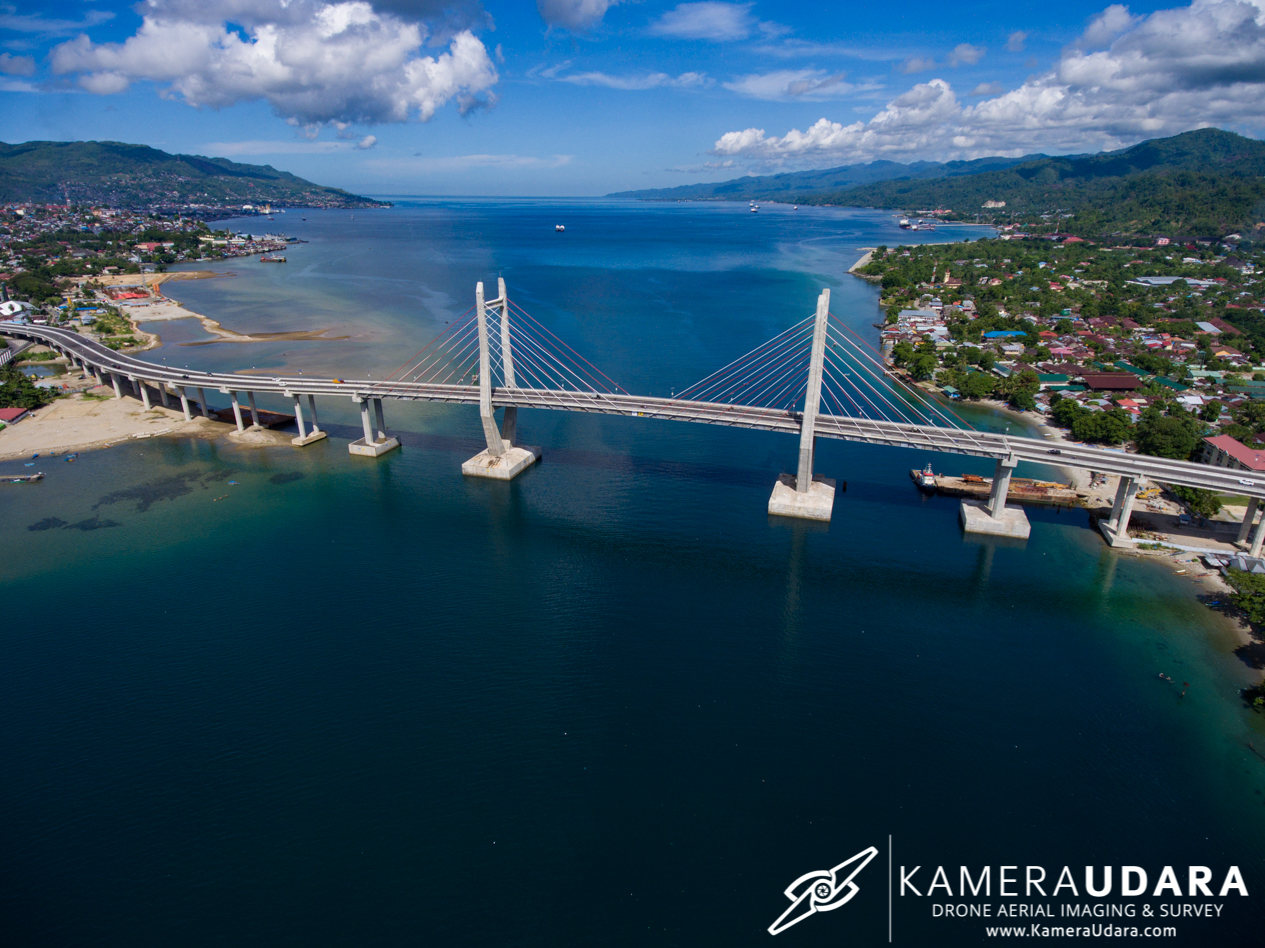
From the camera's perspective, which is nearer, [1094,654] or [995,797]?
[995,797]

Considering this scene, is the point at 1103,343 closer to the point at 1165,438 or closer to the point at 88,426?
the point at 1165,438

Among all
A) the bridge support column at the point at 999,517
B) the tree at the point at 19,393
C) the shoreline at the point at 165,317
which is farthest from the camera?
the shoreline at the point at 165,317

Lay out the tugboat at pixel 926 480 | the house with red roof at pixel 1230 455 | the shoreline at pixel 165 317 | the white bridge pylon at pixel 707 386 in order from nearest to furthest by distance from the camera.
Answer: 1. the house with red roof at pixel 1230 455
2. the white bridge pylon at pixel 707 386
3. the tugboat at pixel 926 480
4. the shoreline at pixel 165 317

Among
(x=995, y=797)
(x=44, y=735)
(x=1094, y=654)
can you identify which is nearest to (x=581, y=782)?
(x=995, y=797)

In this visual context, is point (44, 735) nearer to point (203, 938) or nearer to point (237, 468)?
point (203, 938)

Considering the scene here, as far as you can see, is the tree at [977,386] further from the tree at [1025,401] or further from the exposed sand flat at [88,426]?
the exposed sand flat at [88,426]

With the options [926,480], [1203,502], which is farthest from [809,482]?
[1203,502]

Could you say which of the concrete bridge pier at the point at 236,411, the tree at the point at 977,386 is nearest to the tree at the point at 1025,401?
the tree at the point at 977,386
